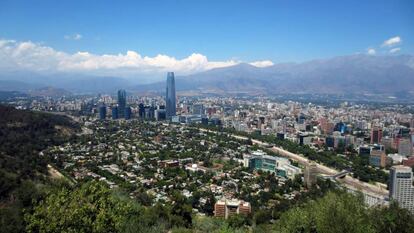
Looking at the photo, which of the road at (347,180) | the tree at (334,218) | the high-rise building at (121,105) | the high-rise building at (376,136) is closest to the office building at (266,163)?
the road at (347,180)

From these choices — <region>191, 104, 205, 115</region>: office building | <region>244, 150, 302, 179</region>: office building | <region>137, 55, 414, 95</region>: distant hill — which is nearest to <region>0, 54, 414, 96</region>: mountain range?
<region>137, 55, 414, 95</region>: distant hill

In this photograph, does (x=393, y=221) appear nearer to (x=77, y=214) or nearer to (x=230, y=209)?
(x=77, y=214)

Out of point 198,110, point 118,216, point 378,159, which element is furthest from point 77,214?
point 198,110

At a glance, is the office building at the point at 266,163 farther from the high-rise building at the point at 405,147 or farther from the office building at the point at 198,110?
the office building at the point at 198,110

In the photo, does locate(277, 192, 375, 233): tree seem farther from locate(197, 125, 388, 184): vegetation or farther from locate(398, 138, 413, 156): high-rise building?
locate(398, 138, 413, 156): high-rise building

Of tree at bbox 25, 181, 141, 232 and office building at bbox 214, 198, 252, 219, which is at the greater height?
tree at bbox 25, 181, 141, 232

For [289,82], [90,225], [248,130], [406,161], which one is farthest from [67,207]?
[289,82]

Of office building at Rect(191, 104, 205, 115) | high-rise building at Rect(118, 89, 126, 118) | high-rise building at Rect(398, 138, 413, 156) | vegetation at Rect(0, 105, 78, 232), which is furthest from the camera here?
office building at Rect(191, 104, 205, 115)
